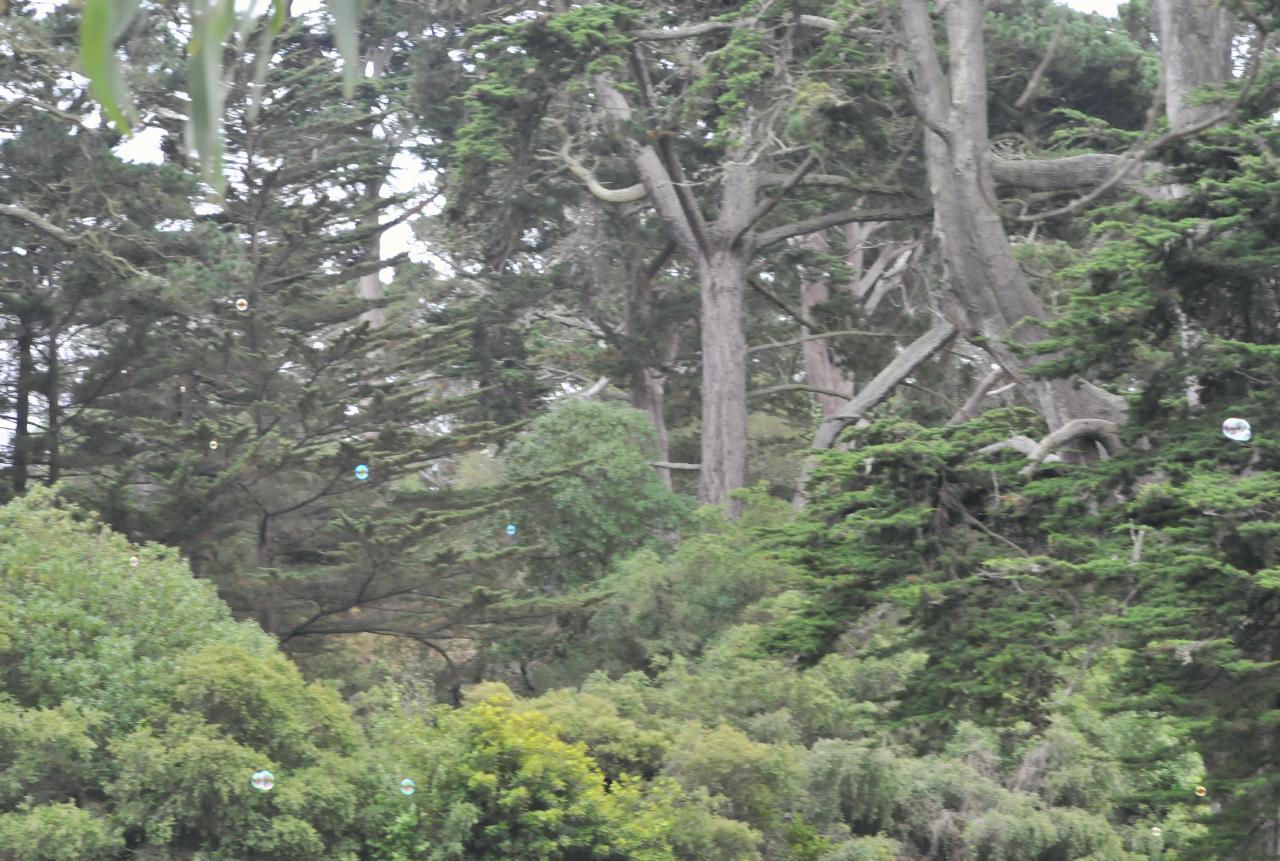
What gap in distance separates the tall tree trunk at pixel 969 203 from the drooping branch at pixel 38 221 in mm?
13747

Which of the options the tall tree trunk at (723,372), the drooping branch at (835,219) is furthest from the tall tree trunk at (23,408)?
the drooping branch at (835,219)

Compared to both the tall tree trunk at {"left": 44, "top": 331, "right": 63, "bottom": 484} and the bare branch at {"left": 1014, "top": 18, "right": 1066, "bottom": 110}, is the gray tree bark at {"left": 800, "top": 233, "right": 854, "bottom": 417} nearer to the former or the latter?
the tall tree trunk at {"left": 44, "top": 331, "right": 63, "bottom": 484}

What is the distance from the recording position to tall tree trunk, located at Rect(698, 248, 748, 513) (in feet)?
85.2

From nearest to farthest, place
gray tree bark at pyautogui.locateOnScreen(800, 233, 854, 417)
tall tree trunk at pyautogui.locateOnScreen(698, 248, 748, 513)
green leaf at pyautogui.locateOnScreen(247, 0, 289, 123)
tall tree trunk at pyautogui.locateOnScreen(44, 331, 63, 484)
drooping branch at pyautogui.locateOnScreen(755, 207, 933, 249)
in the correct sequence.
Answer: green leaf at pyautogui.locateOnScreen(247, 0, 289, 123) < drooping branch at pyautogui.locateOnScreen(755, 207, 933, 249) < tall tree trunk at pyautogui.locateOnScreen(44, 331, 63, 484) < tall tree trunk at pyautogui.locateOnScreen(698, 248, 748, 513) < gray tree bark at pyautogui.locateOnScreen(800, 233, 854, 417)

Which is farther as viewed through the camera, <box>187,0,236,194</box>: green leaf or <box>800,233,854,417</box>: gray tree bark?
<box>800,233,854,417</box>: gray tree bark

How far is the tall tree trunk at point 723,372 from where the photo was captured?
26.0m

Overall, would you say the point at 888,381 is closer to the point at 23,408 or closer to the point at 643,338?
the point at 643,338

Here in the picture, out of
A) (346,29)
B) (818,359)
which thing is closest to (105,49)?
(346,29)

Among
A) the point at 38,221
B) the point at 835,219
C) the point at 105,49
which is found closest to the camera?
the point at 105,49

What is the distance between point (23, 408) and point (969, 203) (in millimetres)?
15481

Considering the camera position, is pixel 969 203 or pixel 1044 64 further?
pixel 1044 64

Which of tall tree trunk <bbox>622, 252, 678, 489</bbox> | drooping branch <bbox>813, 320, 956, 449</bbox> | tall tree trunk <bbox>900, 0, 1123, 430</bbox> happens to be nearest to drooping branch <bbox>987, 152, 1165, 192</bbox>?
tall tree trunk <bbox>900, 0, 1123, 430</bbox>

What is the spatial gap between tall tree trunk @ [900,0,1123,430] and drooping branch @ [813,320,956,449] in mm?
7403

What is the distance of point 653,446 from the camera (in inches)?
1122
